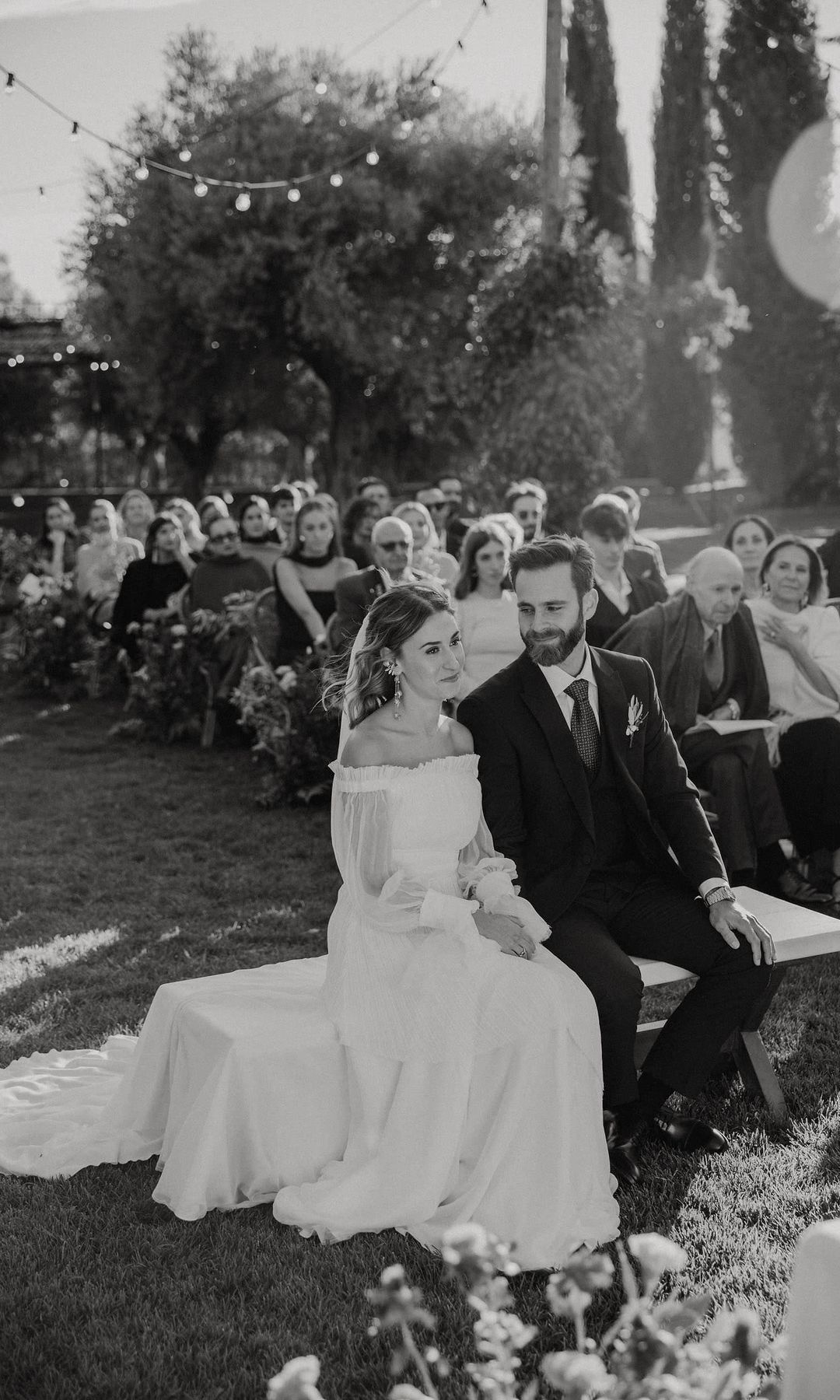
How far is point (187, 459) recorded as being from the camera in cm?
2414

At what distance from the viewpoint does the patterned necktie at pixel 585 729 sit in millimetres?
3904

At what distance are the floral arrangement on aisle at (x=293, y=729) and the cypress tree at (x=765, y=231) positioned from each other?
61.2ft

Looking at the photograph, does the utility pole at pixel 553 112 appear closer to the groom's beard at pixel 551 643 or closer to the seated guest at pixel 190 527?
the seated guest at pixel 190 527

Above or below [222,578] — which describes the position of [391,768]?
below

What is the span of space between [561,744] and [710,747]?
1.96 m

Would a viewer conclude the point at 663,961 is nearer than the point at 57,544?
Yes

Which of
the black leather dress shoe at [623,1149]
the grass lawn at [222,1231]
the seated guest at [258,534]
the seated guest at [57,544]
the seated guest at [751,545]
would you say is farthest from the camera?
the seated guest at [57,544]

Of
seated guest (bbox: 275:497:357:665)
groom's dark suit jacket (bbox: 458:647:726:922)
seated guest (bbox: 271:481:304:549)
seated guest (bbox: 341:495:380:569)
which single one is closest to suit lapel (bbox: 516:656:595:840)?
groom's dark suit jacket (bbox: 458:647:726:922)

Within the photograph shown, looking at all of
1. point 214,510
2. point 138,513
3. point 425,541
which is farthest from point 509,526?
point 138,513

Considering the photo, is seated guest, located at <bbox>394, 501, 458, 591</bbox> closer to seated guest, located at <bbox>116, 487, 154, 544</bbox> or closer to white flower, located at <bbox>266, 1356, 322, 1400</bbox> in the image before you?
seated guest, located at <bbox>116, 487, 154, 544</bbox>

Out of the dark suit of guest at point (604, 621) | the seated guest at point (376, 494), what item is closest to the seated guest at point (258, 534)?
the seated guest at point (376, 494)

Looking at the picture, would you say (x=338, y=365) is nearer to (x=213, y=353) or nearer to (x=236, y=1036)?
(x=213, y=353)

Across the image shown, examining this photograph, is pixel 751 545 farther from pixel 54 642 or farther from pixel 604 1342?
pixel 54 642

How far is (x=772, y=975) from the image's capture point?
3.95 meters
